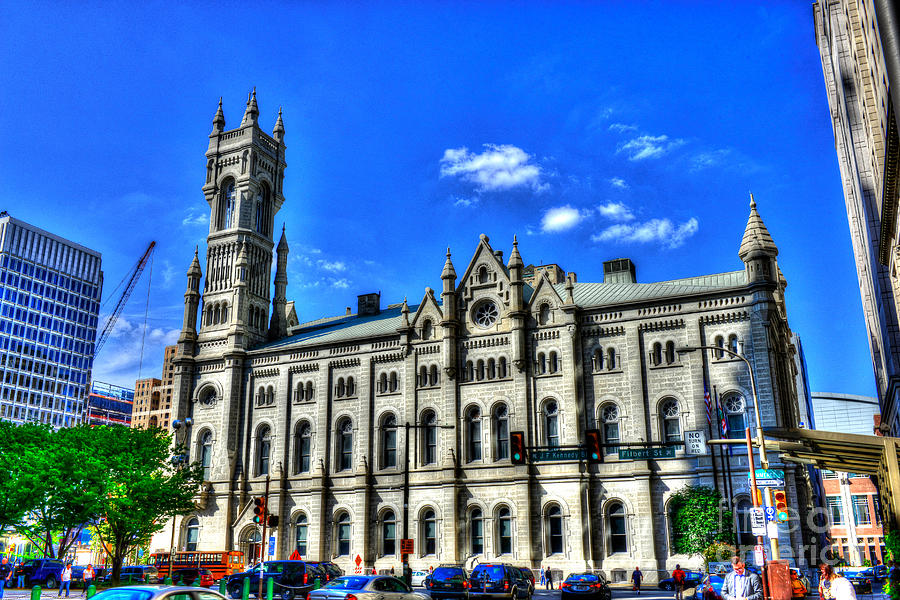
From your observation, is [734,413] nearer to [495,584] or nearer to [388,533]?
[495,584]

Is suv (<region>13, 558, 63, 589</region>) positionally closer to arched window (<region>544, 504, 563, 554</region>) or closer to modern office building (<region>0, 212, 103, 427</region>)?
arched window (<region>544, 504, 563, 554</region>)

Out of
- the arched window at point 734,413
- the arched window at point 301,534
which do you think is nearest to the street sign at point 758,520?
the arched window at point 734,413

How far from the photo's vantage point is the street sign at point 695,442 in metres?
47.8

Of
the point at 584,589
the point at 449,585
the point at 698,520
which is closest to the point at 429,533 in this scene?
the point at 698,520

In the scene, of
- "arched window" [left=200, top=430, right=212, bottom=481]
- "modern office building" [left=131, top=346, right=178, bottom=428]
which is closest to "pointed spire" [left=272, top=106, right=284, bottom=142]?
"arched window" [left=200, top=430, right=212, bottom=481]

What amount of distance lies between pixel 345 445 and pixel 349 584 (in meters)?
36.1

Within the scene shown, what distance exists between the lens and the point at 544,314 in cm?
5522

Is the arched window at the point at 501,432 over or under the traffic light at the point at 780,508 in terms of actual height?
over

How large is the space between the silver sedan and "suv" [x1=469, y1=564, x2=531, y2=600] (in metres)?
7.28

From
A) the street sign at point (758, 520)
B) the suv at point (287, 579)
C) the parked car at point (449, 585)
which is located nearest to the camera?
the street sign at point (758, 520)

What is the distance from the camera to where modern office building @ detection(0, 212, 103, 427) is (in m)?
135

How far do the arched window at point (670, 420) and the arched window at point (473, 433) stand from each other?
1316cm

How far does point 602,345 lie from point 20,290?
123416 mm

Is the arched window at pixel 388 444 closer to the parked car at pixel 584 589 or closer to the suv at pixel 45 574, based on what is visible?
the suv at pixel 45 574
